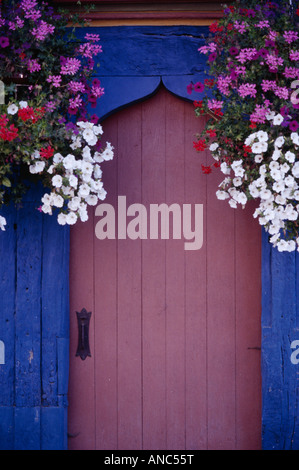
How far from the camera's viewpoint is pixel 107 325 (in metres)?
3.29

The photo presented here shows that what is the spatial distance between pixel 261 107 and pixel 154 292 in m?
1.30

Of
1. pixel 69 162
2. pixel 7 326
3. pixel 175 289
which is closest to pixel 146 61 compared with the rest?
pixel 69 162

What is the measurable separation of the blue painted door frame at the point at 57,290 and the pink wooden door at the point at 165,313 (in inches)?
5.1

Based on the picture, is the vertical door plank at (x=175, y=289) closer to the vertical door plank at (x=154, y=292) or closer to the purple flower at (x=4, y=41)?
the vertical door plank at (x=154, y=292)

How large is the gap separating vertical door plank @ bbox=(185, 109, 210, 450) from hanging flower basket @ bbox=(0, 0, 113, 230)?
654mm

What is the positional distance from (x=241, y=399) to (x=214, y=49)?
2098 millimetres

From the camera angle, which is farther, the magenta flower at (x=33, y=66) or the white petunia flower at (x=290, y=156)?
A: the magenta flower at (x=33, y=66)

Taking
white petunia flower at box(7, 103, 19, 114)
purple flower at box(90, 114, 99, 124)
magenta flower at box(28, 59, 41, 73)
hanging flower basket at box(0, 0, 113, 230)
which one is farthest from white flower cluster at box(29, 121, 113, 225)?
magenta flower at box(28, 59, 41, 73)

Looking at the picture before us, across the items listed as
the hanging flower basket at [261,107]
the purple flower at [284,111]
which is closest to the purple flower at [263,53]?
the hanging flower basket at [261,107]

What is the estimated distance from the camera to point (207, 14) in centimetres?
316

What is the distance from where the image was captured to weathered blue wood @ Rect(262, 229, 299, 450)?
3.12 metres

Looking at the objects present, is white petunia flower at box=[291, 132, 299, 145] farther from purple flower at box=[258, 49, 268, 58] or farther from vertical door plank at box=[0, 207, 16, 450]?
vertical door plank at box=[0, 207, 16, 450]

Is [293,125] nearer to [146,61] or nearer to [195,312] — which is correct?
[146,61]

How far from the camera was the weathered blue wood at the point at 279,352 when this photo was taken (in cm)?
312
